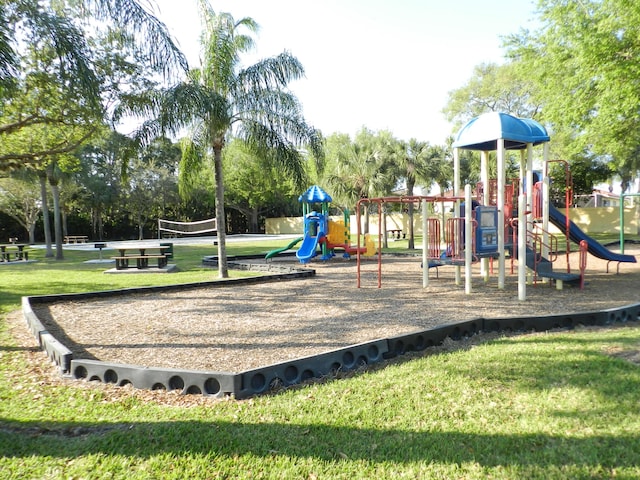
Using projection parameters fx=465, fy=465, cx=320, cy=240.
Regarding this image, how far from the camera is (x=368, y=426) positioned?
3.27 meters

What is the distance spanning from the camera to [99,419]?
11.6 feet

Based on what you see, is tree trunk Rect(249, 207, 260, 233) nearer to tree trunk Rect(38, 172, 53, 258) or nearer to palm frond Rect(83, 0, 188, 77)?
tree trunk Rect(38, 172, 53, 258)

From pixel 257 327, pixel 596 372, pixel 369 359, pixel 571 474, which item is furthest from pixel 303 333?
pixel 571 474

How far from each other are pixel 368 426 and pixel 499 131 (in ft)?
24.7

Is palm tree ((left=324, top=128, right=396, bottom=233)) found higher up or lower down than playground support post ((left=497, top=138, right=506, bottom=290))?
higher up

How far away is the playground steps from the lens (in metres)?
9.18

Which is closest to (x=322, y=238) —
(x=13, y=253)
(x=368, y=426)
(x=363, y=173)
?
(x=363, y=173)

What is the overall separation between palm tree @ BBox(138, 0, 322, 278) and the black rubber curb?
6065 millimetres

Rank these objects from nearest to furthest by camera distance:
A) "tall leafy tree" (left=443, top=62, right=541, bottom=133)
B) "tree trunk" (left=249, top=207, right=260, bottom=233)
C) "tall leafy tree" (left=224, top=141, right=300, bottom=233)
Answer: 1. "tall leafy tree" (left=443, top=62, right=541, bottom=133)
2. "tall leafy tree" (left=224, top=141, right=300, bottom=233)
3. "tree trunk" (left=249, top=207, right=260, bottom=233)

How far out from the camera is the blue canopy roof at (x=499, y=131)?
922 cm

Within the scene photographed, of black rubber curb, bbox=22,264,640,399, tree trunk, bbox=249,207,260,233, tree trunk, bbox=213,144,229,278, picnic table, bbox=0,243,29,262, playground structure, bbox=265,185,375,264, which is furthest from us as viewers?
tree trunk, bbox=249,207,260,233

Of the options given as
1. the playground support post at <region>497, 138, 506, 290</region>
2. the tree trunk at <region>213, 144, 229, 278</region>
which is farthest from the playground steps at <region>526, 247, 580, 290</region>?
the tree trunk at <region>213, 144, 229, 278</region>

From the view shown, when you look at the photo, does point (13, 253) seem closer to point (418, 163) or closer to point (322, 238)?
point (322, 238)

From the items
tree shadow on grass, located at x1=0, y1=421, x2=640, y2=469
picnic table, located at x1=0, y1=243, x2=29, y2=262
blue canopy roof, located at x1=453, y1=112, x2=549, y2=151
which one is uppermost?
blue canopy roof, located at x1=453, y1=112, x2=549, y2=151
